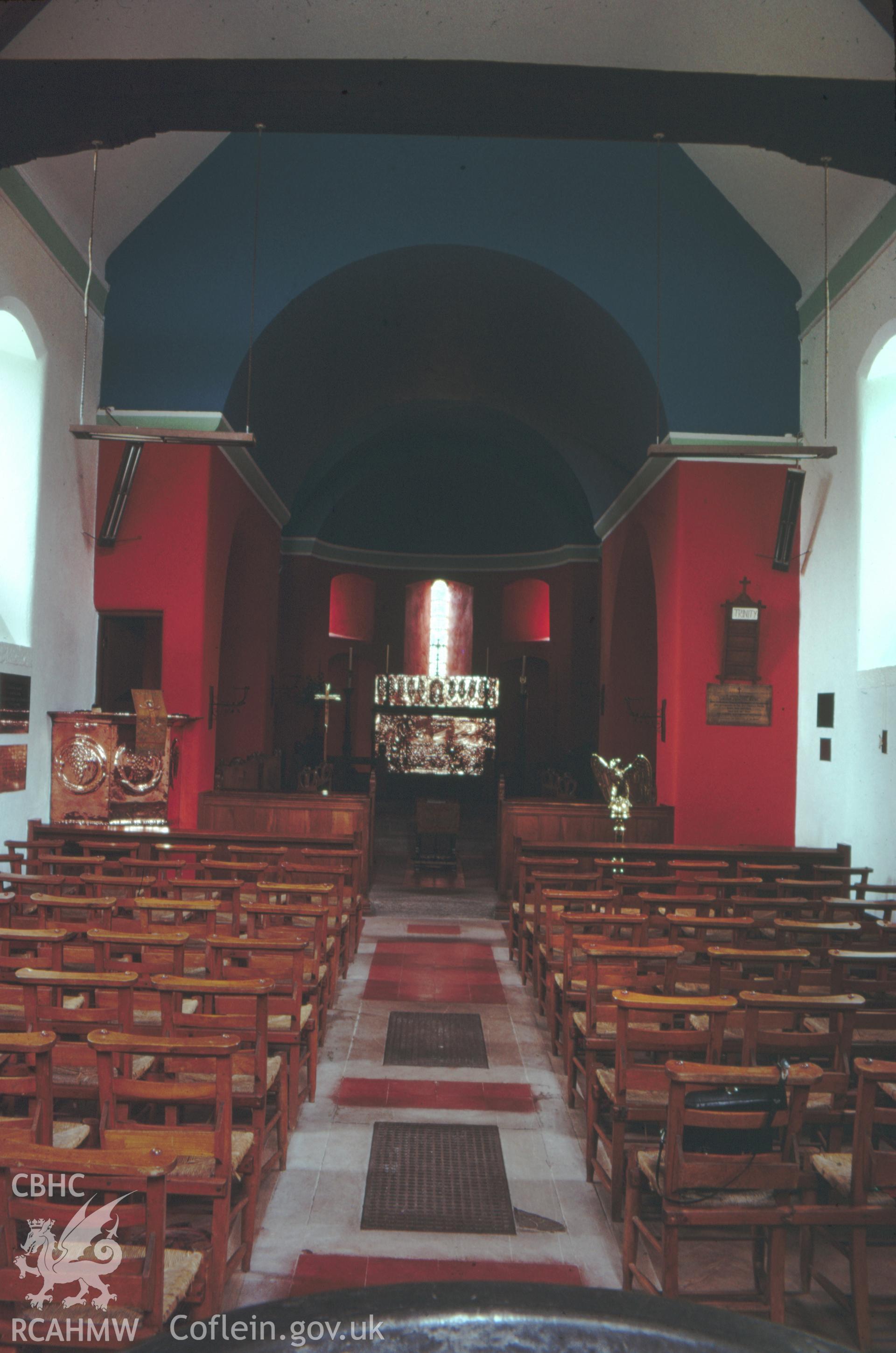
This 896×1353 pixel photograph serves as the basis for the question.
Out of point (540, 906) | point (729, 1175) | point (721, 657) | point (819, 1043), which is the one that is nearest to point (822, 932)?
point (819, 1043)

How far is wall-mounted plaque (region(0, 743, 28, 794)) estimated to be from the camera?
25.7ft

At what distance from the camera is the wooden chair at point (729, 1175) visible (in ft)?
8.23

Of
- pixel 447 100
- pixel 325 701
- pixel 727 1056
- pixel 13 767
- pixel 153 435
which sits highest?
pixel 447 100

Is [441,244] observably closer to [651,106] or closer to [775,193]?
[775,193]

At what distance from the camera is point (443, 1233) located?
10.3ft

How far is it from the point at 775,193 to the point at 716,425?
2.12m

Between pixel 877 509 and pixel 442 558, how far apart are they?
11.1m

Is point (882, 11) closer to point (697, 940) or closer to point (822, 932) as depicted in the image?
point (822, 932)

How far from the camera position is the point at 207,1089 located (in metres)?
2.50

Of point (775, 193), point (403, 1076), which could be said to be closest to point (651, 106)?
point (775, 193)

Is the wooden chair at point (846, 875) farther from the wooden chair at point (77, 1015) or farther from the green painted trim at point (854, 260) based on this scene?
the green painted trim at point (854, 260)

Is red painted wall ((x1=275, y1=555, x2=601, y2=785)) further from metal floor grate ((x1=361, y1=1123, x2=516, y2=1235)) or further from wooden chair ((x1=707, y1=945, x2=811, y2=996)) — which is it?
metal floor grate ((x1=361, y1=1123, x2=516, y2=1235))

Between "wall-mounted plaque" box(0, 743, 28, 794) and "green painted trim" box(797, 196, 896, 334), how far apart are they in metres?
8.00

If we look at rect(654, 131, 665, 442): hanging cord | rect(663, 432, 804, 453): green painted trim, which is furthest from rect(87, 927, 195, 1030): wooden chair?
rect(663, 432, 804, 453): green painted trim
